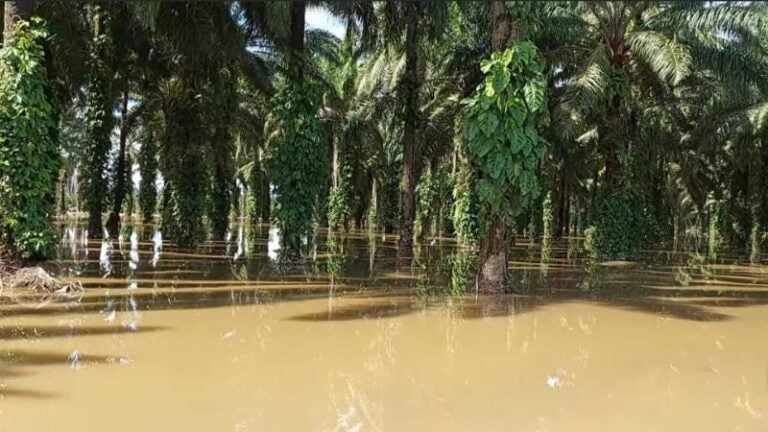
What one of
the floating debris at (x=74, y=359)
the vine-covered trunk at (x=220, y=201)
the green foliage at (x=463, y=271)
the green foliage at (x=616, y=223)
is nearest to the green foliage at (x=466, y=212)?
the green foliage at (x=463, y=271)

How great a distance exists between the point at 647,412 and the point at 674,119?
24.1 m

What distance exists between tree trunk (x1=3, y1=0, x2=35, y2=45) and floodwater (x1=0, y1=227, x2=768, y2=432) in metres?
4.43

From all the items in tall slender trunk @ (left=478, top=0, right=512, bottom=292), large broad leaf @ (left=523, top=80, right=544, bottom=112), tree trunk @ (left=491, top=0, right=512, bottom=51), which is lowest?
tall slender trunk @ (left=478, top=0, right=512, bottom=292)

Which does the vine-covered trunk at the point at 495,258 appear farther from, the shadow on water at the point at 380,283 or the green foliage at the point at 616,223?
the green foliage at the point at 616,223

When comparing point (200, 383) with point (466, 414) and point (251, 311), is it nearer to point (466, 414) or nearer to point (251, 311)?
point (466, 414)

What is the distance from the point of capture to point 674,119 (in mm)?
27531

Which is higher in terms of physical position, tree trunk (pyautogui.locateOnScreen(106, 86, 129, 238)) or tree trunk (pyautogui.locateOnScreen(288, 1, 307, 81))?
tree trunk (pyautogui.locateOnScreen(288, 1, 307, 81))

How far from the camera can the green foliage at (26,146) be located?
11.3m

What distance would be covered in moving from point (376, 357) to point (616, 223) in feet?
45.9

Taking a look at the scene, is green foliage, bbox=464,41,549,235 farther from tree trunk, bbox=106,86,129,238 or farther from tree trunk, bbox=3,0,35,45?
tree trunk, bbox=106,86,129,238

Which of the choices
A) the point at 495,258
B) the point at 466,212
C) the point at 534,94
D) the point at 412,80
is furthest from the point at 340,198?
the point at 534,94

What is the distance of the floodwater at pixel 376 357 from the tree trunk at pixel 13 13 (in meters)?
4.43

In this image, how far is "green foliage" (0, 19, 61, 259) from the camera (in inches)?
446

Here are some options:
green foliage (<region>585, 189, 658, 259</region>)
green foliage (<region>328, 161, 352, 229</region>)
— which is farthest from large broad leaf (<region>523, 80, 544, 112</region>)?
green foliage (<region>328, 161, 352, 229</region>)
